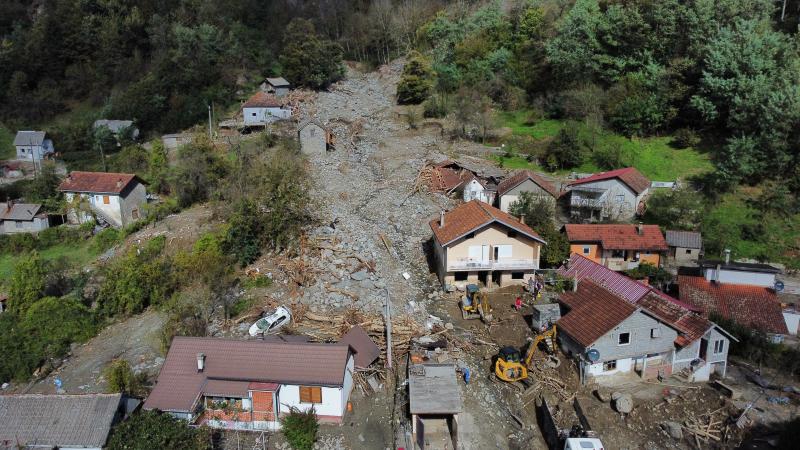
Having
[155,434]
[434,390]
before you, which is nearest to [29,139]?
[155,434]

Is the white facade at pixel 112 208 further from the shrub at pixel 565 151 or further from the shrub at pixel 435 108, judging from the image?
the shrub at pixel 565 151

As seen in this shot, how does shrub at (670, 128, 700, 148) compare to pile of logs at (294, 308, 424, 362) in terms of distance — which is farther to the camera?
shrub at (670, 128, 700, 148)

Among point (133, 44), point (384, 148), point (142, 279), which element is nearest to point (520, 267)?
point (142, 279)

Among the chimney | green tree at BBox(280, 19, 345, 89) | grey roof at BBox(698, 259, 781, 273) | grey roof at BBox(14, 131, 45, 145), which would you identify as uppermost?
green tree at BBox(280, 19, 345, 89)

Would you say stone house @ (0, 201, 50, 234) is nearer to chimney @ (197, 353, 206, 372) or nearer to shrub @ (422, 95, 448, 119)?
chimney @ (197, 353, 206, 372)

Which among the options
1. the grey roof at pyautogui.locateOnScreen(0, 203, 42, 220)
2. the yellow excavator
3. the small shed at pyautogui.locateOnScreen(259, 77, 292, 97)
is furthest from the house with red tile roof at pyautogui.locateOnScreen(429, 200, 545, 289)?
the small shed at pyautogui.locateOnScreen(259, 77, 292, 97)

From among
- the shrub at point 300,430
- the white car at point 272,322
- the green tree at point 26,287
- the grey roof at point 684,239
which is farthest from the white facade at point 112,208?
the grey roof at point 684,239

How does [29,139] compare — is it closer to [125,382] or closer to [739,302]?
[125,382]
